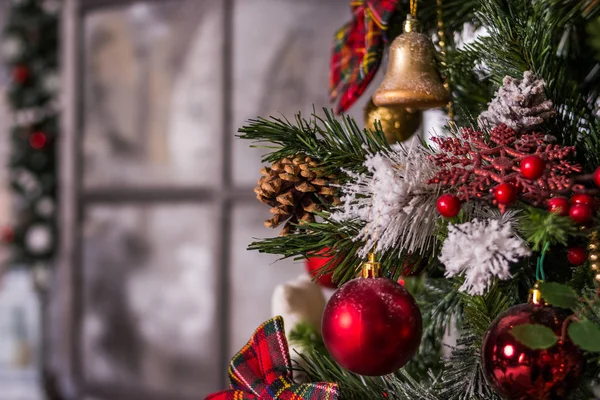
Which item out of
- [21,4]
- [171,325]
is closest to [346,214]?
[171,325]

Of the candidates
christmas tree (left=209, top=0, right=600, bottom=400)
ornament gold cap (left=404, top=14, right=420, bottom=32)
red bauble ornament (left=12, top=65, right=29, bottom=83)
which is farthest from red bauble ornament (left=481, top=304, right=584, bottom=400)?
red bauble ornament (left=12, top=65, right=29, bottom=83)

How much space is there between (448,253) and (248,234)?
130 centimetres

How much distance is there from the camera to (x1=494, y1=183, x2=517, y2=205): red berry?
366 mm

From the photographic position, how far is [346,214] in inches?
16.8

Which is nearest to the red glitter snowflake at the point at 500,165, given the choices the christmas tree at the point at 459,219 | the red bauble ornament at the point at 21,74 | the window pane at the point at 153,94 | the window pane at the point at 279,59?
the christmas tree at the point at 459,219

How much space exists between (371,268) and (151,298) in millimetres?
1474

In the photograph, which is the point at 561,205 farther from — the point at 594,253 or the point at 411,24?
the point at 411,24

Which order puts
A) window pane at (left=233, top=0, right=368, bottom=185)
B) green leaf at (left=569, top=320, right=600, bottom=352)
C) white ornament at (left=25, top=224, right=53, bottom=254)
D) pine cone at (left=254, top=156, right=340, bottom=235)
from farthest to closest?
white ornament at (left=25, top=224, right=53, bottom=254)
window pane at (left=233, top=0, right=368, bottom=185)
pine cone at (left=254, top=156, right=340, bottom=235)
green leaf at (left=569, top=320, right=600, bottom=352)

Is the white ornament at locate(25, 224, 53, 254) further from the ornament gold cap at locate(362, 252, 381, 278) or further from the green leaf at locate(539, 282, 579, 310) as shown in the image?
the green leaf at locate(539, 282, 579, 310)

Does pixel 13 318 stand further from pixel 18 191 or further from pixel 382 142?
pixel 382 142

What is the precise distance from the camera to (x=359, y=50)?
0.63 metres

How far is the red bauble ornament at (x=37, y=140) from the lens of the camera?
7.44 ft

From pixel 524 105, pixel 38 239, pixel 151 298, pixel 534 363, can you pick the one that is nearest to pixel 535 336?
pixel 534 363

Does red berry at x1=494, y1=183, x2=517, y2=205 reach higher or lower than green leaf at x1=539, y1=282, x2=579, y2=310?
higher
